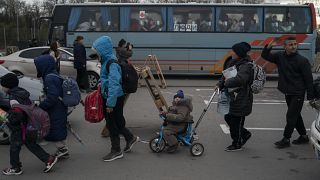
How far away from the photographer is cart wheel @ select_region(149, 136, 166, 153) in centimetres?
698

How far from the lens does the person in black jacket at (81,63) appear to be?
550 inches

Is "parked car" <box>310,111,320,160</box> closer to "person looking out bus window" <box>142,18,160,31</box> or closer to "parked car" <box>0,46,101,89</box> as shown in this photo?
"parked car" <box>0,46,101,89</box>

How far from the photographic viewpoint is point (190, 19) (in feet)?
61.2

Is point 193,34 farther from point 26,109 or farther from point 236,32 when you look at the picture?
point 26,109

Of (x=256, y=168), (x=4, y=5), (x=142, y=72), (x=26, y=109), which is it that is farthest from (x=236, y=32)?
(x=4, y=5)

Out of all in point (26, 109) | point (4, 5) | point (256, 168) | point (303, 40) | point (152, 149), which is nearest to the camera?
point (26, 109)

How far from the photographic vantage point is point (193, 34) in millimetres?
18484

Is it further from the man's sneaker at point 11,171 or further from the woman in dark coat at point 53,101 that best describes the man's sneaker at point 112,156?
the man's sneaker at point 11,171

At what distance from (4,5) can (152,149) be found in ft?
151

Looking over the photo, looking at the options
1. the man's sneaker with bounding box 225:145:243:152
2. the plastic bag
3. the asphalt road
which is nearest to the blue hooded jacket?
the asphalt road

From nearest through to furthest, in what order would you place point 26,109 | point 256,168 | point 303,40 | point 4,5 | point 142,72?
1. point 26,109
2. point 256,168
3. point 142,72
4. point 303,40
5. point 4,5

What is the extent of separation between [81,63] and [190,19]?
616cm

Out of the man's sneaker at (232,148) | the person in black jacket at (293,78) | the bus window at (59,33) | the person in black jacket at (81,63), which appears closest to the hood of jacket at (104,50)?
the man's sneaker at (232,148)

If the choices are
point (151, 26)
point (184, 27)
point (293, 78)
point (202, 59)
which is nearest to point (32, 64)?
point (151, 26)
